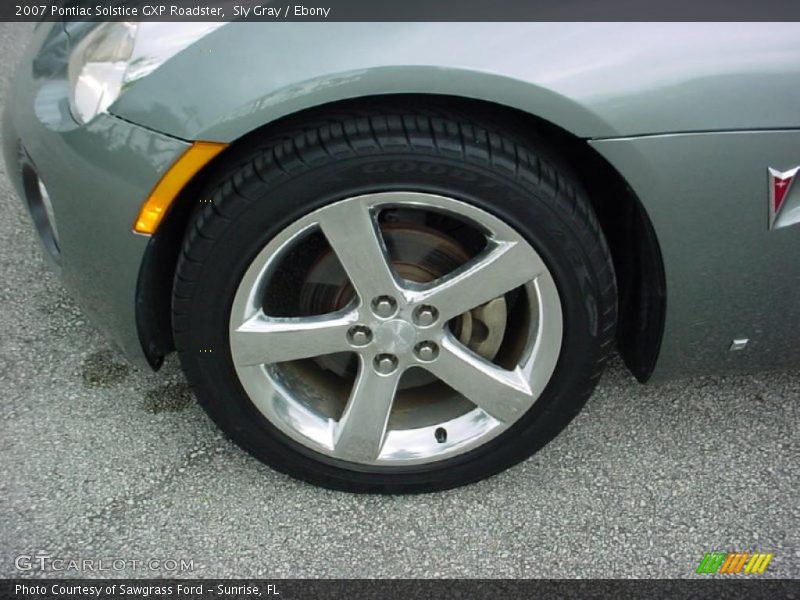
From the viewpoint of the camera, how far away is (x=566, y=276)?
1.61 meters

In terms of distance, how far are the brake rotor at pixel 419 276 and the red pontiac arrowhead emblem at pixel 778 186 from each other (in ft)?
1.88

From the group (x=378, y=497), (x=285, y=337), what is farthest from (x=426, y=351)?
(x=378, y=497)

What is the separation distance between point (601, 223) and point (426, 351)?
494 mm

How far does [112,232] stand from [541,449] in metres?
1.10

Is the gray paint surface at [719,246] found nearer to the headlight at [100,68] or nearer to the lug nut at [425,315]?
the lug nut at [425,315]

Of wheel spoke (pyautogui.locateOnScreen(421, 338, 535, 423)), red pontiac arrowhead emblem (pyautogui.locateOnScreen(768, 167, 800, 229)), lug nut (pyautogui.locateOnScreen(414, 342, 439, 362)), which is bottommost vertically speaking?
wheel spoke (pyautogui.locateOnScreen(421, 338, 535, 423))

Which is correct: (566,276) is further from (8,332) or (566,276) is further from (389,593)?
(8,332)

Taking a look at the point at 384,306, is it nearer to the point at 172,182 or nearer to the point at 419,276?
the point at 419,276

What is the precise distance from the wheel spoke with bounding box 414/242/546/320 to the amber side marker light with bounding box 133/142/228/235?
1.62 ft

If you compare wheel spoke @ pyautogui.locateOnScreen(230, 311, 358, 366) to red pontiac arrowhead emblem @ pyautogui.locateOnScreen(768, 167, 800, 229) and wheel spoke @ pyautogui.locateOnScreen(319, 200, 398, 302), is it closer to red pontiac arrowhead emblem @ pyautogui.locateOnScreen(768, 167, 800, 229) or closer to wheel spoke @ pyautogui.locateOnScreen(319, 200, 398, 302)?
wheel spoke @ pyautogui.locateOnScreen(319, 200, 398, 302)

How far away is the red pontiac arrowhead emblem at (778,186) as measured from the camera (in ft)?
4.95

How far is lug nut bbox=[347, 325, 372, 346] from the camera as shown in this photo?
1.67 metres

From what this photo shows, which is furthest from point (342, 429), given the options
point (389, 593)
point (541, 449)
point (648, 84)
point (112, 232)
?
point (648, 84)

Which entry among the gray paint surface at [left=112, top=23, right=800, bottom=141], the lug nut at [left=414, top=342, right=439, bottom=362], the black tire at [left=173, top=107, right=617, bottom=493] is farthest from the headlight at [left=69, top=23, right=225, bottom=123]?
the lug nut at [left=414, top=342, right=439, bottom=362]
